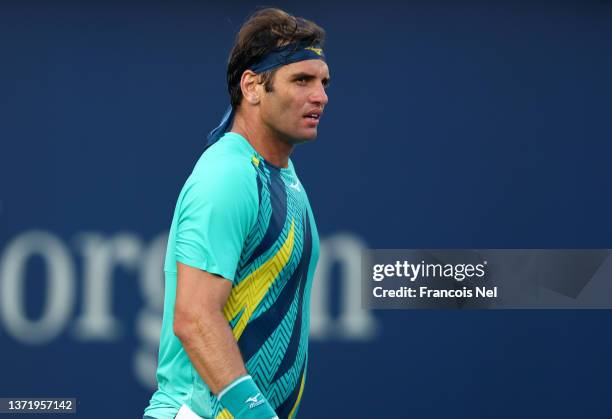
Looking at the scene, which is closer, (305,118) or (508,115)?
(305,118)

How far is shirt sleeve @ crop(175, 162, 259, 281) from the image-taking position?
2.13m

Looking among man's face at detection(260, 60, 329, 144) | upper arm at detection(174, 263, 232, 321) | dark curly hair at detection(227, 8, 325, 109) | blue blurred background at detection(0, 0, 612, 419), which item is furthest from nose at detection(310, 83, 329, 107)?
blue blurred background at detection(0, 0, 612, 419)

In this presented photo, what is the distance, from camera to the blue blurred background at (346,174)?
5137mm

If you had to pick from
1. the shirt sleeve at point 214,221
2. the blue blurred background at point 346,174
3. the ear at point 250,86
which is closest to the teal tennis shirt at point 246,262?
the shirt sleeve at point 214,221

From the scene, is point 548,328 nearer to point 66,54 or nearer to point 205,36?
point 205,36

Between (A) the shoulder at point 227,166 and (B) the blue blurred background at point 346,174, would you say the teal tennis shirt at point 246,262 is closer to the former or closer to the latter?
(A) the shoulder at point 227,166

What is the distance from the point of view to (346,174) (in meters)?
5.13

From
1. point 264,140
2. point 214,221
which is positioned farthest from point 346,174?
point 214,221

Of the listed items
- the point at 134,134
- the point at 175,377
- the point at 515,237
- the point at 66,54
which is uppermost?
the point at 66,54

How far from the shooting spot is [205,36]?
5.14 m

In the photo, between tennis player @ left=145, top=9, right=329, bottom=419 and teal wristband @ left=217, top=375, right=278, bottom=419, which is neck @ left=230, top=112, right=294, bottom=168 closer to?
tennis player @ left=145, top=9, right=329, bottom=419

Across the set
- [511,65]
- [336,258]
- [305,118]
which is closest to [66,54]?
[336,258]

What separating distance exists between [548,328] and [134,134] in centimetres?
222

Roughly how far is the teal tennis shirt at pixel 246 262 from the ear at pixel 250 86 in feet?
0.34
